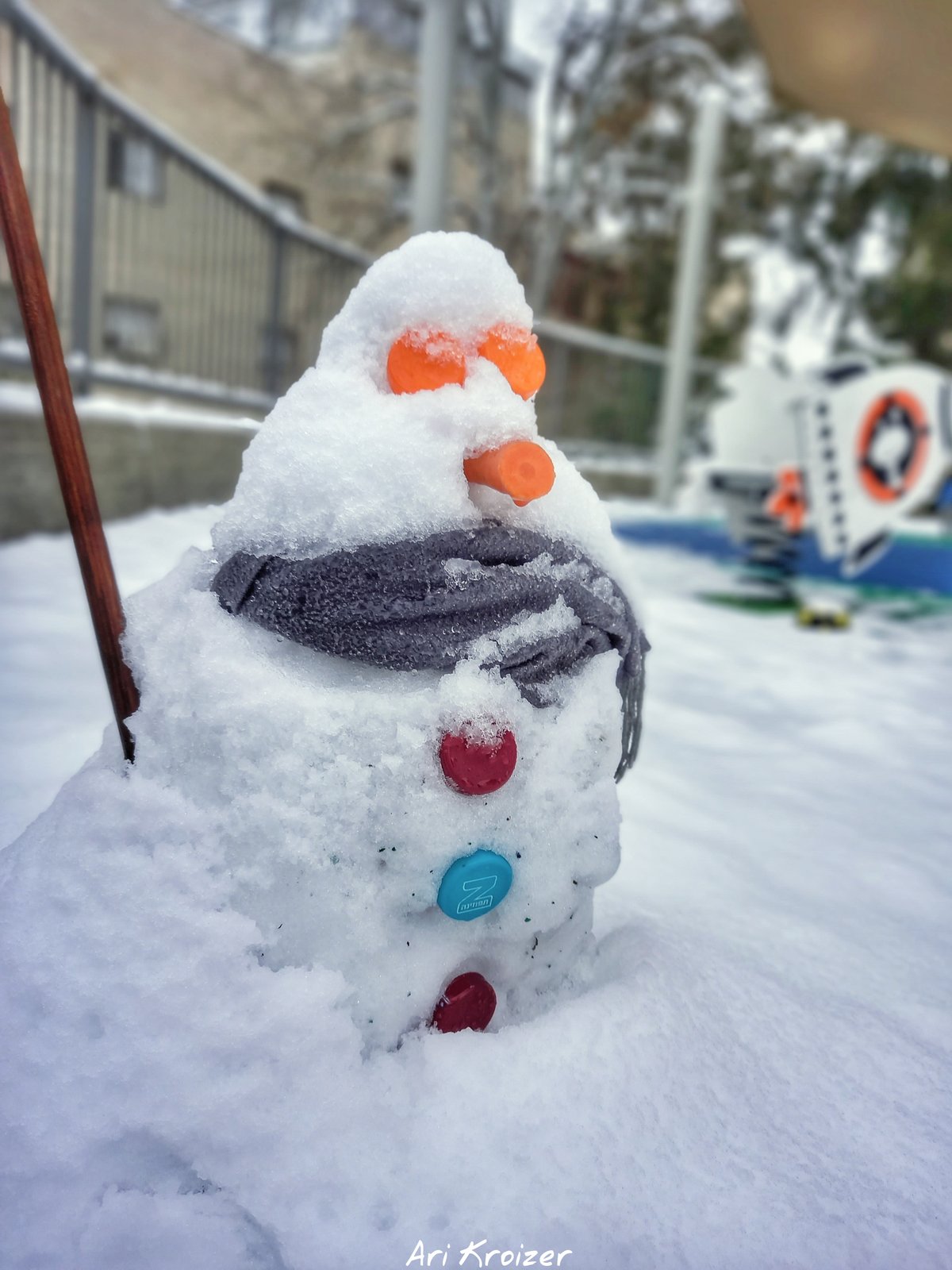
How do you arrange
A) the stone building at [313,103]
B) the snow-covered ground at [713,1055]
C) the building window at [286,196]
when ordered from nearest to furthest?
the snow-covered ground at [713,1055] → the stone building at [313,103] → the building window at [286,196]

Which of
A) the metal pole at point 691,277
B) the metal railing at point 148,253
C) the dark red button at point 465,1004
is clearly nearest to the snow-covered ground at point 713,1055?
the dark red button at point 465,1004

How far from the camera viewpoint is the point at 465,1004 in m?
0.85

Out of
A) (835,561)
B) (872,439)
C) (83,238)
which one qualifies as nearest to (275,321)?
(83,238)

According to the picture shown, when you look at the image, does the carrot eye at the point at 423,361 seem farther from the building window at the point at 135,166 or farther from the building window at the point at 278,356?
the building window at the point at 278,356

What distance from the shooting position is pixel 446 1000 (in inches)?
33.2

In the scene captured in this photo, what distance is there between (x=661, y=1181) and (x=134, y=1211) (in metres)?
0.43

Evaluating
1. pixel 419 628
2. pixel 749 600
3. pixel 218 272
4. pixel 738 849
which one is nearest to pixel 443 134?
pixel 218 272

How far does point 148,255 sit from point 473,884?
166 inches

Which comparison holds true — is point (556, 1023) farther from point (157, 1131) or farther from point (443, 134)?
point (443, 134)

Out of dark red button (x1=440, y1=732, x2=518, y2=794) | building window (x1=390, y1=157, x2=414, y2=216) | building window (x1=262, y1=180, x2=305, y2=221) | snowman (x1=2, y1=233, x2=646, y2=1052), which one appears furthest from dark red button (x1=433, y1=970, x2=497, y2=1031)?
building window (x1=262, y1=180, x2=305, y2=221)

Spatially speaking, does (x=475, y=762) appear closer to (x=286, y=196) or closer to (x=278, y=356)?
(x=278, y=356)

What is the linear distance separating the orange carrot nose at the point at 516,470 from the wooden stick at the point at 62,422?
0.34 meters

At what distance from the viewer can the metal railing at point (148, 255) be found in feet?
11.0

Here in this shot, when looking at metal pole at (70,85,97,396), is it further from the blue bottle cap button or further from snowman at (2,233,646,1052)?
the blue bottle cap button
